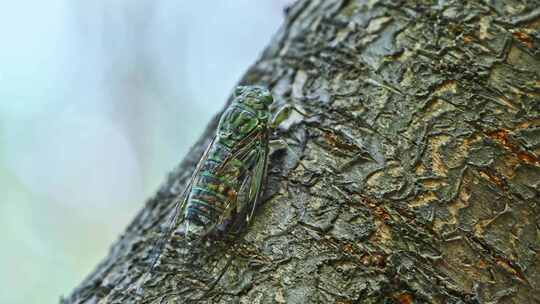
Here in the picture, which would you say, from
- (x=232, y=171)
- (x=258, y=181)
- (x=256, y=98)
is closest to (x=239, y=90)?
(x=256, y=98)

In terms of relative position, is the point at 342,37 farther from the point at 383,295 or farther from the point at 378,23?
the point at 383,295

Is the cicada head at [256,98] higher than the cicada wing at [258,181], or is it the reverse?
the cicada head at [256,98]

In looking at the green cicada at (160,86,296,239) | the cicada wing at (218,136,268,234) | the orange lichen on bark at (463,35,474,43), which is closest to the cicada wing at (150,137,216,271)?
the green cicada at (160,86,296,239)

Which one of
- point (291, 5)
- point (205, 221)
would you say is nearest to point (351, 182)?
point (205, 221)

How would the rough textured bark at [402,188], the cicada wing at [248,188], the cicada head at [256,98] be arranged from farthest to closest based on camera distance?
1. the cicada head at [256,98]
2. the cicada wing at [248,188]
3. the rough textured bark at [402,188]

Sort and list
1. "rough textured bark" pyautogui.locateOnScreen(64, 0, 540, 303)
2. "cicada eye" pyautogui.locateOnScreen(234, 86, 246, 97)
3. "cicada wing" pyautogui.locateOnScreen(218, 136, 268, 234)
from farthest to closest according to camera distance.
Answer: "cicada eye" pyautogui.locateOnScreen(234, 86, 246, 97) → "cicada wing" pyautogui.locateOnScreen(218, 136, 268, 234) → "rough textured bark" pyautogui.locateOnScreen(64, 0, 540, 303)

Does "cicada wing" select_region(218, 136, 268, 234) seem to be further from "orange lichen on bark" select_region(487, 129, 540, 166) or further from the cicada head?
"orange lichen on bark" select_region(487, 129, 540, 166)

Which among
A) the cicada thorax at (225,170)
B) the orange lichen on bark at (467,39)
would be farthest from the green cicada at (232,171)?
the orange lichen on bark at (467,39)

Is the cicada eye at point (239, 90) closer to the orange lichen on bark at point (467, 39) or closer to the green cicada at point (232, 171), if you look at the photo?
the green cicada at point (232, 171)
